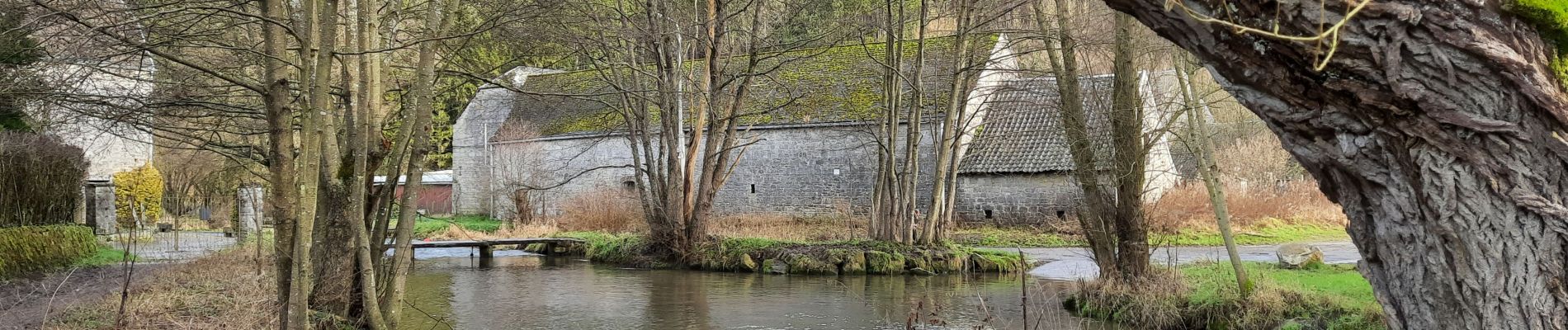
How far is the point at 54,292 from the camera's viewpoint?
6.68 metres

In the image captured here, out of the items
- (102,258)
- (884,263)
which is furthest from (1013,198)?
(102,258)

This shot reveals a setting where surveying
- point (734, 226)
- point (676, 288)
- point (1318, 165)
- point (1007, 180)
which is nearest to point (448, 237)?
point (734, 226)

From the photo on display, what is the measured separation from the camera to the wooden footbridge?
18.1 metres

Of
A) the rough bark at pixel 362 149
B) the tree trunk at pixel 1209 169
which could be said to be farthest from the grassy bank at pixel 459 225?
the tree trunk at pixel 1209 169

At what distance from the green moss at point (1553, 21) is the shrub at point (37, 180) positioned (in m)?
14.0

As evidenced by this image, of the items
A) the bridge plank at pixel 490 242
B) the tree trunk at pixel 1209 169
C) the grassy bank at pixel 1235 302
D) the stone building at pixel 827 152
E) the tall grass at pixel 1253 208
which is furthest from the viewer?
the stone building at pixel 827 152

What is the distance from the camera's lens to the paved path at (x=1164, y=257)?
12.9 m

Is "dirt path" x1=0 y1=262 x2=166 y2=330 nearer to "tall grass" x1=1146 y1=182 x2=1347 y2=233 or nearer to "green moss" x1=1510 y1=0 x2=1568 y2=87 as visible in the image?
"green moss" x1=1510 y1=0 x2=1568 y2=87

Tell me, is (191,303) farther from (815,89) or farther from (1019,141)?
(1019,141)

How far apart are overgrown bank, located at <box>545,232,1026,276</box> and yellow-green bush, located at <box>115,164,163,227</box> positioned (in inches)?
394

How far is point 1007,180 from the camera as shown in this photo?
21422mm

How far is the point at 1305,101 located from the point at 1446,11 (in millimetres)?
417

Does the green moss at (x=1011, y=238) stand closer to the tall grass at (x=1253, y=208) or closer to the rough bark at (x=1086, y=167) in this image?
the tall grass at (x=1253, y=208)

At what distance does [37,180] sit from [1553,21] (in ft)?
48.1
